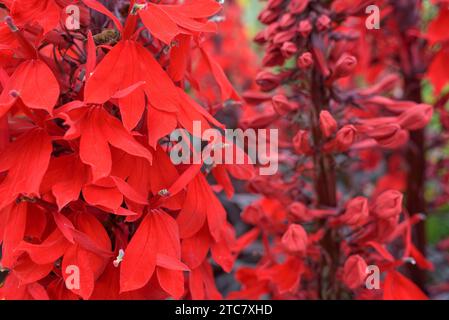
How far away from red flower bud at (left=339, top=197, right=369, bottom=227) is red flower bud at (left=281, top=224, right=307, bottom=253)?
8 centimetres

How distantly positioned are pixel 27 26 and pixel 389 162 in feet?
3.61

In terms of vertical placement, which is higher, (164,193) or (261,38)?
(261,38)

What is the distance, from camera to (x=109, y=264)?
0.75 metres

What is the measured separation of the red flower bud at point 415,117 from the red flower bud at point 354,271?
0.76ft

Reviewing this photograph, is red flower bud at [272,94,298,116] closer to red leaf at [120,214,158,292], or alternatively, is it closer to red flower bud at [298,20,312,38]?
red flower bud at [298,20,312,38]

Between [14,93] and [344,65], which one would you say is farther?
[344,65]

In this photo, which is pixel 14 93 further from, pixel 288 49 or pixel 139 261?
pixel 288 49

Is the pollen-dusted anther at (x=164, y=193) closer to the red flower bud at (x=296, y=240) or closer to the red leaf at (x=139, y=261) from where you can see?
the red leaf at (x=139, y=261)

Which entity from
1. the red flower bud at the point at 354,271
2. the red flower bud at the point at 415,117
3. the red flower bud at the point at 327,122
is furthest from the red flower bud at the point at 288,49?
the red flower bud at the point at 354,271

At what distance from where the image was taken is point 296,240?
888 mm

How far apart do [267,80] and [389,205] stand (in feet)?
0.90

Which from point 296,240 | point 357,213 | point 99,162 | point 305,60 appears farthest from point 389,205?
point 99,162
